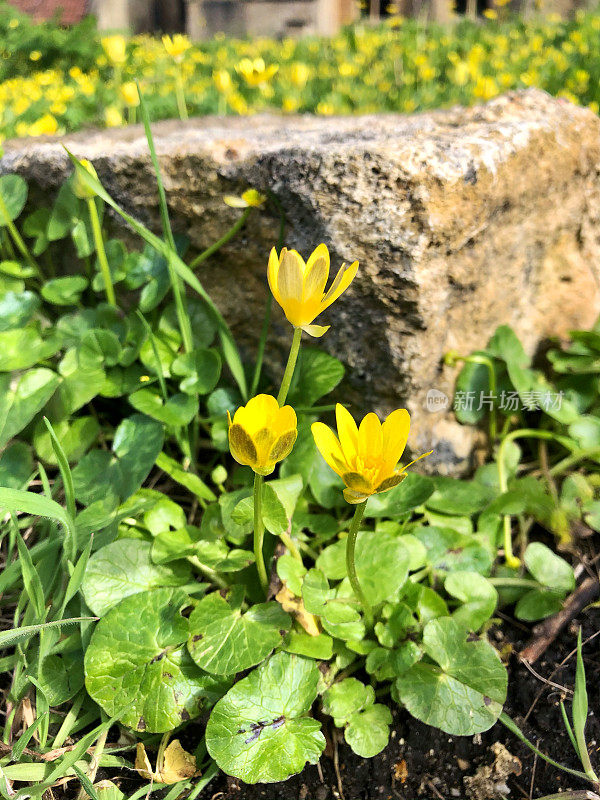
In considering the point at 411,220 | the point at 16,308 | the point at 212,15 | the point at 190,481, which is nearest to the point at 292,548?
the point at 190,481

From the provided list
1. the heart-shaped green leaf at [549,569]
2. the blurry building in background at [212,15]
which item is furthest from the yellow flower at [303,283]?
the blurry building in background at [212,15]

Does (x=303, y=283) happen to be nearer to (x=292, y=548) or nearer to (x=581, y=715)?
(x=292, y=548)

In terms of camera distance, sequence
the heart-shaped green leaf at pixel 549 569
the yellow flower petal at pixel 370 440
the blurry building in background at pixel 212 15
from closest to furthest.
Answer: the yellow flower petal at pixel 370 440 < the heart-shaped green leaf at pixel 549 569 < the blurry building in background at pixel 212 15

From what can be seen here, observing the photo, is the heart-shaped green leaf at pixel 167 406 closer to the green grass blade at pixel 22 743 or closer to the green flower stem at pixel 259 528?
the green flower stem at pixel 259 528

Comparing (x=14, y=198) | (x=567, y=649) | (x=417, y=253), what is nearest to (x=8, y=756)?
(x=567, y=649)

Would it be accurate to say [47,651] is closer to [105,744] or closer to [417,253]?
[105,744]

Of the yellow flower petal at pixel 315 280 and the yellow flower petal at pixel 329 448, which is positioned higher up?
the yellow flower petal at pixel 315 280

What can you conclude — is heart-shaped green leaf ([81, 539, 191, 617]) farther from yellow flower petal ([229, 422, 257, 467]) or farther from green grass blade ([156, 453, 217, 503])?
yellow flower petal ([229, 422, 257, 467])
